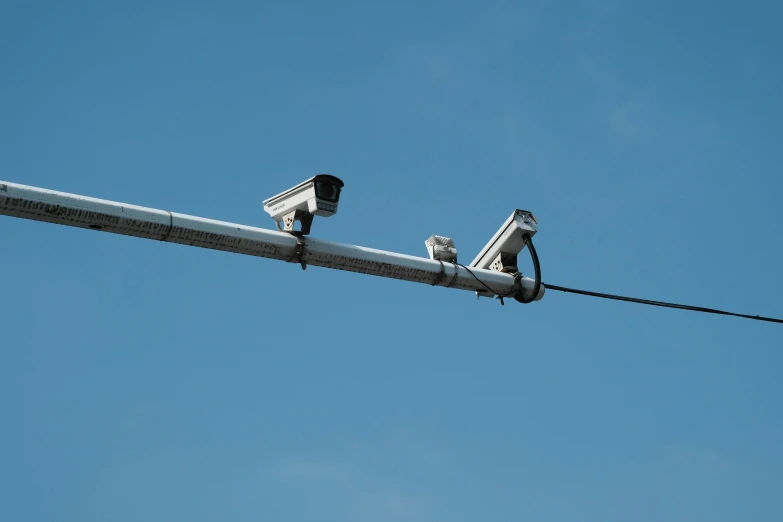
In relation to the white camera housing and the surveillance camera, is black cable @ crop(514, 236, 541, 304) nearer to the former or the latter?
the white camera housing

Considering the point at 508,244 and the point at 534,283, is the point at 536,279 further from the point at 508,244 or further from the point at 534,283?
the point at 508,244

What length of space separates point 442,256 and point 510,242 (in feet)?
2.77

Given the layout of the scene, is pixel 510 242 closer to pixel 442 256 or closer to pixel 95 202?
pixel 442 256

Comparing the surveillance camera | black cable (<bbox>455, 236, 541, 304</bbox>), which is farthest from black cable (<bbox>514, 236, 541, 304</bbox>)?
the surveillance camera

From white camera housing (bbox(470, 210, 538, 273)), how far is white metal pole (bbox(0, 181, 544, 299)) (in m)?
0.27

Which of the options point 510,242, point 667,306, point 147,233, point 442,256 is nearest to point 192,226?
point 147,233

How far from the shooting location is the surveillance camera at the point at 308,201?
1049 cm

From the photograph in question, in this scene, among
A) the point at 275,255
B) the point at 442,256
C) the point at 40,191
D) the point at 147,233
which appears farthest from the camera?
the point at 442,256

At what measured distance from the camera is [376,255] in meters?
10.9

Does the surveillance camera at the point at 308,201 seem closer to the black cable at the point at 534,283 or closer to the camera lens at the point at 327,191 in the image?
the camera lens at the point at 327,191

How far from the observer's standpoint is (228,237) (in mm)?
10031

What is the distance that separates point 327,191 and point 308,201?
21 cm

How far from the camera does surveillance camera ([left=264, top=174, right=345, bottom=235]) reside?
10.5 m

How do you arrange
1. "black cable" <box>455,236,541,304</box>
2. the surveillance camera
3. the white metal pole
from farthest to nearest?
"black cable" <box>455,236,541,304</box> → the surveillance camera → the white metal pole
